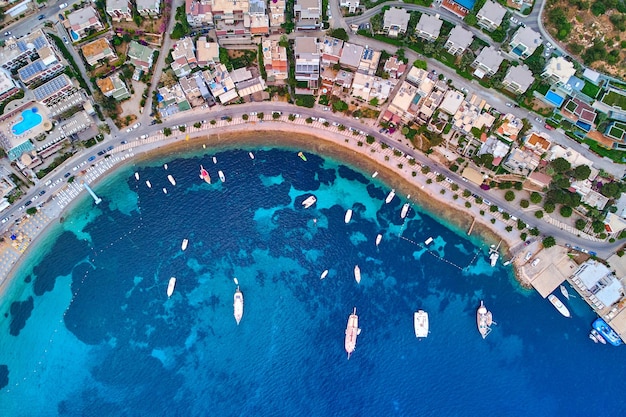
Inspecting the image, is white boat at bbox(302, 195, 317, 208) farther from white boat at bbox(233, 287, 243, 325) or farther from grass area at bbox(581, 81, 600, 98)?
grass area at bbox(581, 81, 600, 98)

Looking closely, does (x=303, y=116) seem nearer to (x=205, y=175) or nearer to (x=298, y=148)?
(x=298, y=148)

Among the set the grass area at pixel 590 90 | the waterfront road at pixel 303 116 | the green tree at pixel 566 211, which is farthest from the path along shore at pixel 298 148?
the grass area at pixel 590 90

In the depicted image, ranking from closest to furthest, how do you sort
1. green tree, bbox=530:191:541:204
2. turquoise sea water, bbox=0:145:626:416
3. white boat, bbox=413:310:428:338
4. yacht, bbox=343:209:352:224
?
turquoise sea water, bbox=0:145:626:416 → white boat, bbox=413:310:428:338 → green tree, bbox=530:191:541:204 → yacht, bbox=343:209:352:224

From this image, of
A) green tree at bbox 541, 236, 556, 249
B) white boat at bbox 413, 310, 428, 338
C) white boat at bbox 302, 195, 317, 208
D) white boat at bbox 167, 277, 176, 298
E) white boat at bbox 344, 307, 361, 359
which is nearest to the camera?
white boat at bbox 344, 307, 361, 359

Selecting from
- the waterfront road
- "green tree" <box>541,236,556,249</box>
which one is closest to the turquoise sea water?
→ the waterfront road

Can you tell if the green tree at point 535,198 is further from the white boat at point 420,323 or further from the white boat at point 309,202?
the white boat at point 309,202

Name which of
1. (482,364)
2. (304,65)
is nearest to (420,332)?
(482,364)

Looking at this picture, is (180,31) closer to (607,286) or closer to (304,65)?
(304,65)
